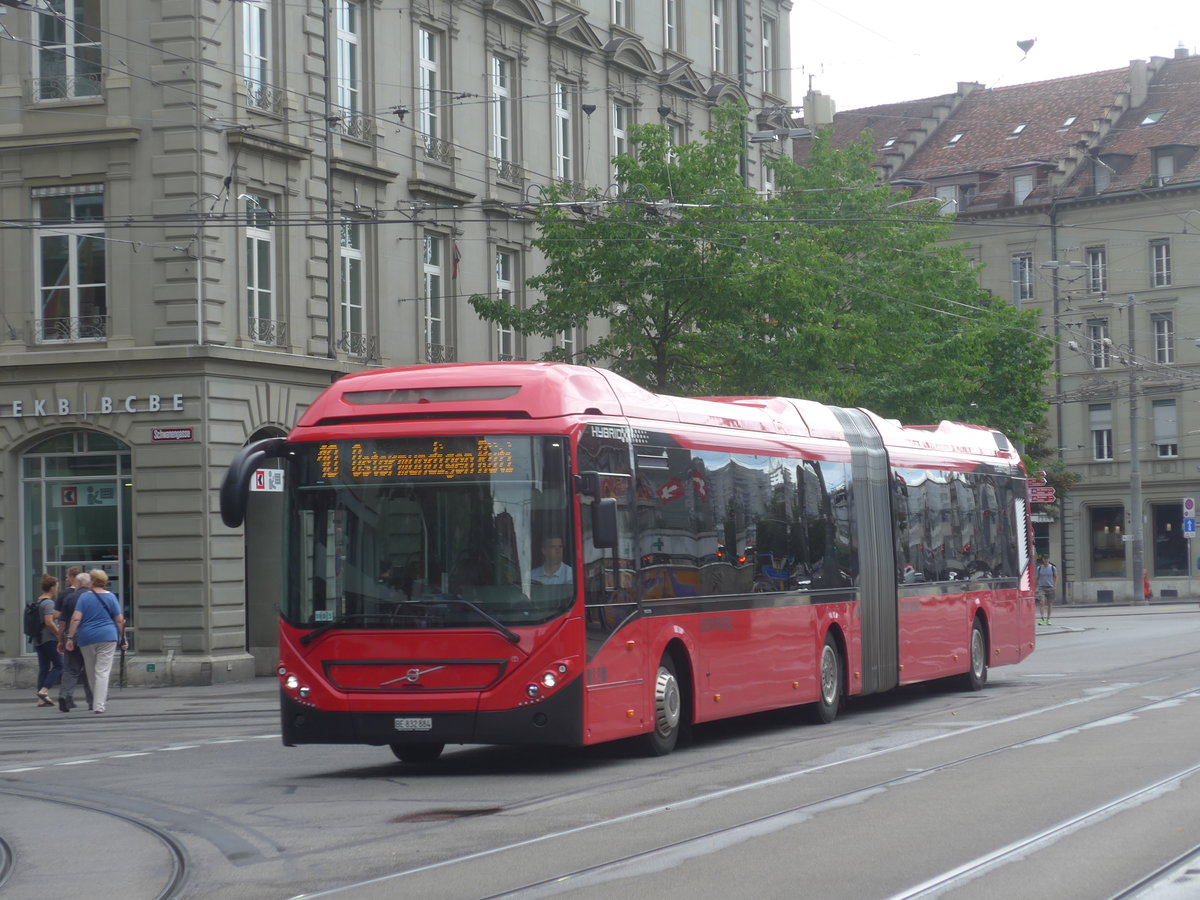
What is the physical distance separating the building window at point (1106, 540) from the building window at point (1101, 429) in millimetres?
1891

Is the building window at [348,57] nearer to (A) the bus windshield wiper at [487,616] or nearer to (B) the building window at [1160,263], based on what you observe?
(A) the bus windshield wiper at [487,616]

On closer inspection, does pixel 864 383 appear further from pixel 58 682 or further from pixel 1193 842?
pixel 1193 842

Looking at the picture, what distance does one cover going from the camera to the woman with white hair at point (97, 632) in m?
23.0

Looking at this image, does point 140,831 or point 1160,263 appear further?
point 1160,263

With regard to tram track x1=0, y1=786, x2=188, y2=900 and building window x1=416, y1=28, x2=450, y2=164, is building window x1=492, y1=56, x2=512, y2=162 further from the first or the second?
tram track x1=0, y1=786, x2=188, y2=900

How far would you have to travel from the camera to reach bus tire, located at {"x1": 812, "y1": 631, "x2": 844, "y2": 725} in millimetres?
18531

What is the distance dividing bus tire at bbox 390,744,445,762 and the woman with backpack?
10332 mm

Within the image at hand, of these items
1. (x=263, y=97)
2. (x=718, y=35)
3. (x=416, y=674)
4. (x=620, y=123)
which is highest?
(x=718, y=35)

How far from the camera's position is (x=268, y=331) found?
2947 centimetres

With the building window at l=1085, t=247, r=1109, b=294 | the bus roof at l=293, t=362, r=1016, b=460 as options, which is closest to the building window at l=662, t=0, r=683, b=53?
the bus roof at l=293, t=362, r=1016, b=460

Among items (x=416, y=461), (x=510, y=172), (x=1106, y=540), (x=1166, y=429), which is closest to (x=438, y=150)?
(x=510, y=172)

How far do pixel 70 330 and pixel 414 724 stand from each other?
16877mm

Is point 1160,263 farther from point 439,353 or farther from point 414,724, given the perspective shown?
point 414,724

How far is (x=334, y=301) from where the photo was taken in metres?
31.1
